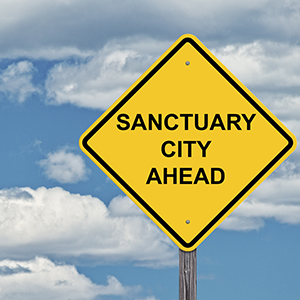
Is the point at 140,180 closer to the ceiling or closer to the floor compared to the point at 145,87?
closer to the floor

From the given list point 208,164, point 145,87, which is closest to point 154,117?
point 145,87

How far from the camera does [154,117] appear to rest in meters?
7.11

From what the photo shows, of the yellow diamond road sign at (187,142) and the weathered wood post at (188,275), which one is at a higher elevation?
the yellow diamond road sign at (187,142)

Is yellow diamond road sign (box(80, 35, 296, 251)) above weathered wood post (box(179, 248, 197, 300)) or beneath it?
above

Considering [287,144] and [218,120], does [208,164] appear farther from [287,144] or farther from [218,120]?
[287,144]

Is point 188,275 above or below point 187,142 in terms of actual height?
below

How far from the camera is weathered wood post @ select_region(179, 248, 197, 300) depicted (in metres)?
6.96

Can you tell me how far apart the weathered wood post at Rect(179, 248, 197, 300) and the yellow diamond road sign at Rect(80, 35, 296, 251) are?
0.13m

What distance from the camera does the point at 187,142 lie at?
7.06m

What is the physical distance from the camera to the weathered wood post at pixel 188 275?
22.9 feet

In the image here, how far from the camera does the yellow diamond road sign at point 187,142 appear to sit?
7.02 metres

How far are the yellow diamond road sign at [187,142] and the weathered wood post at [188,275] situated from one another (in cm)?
13

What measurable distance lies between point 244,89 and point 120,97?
4.84 ft

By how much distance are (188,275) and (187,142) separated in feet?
5.05
